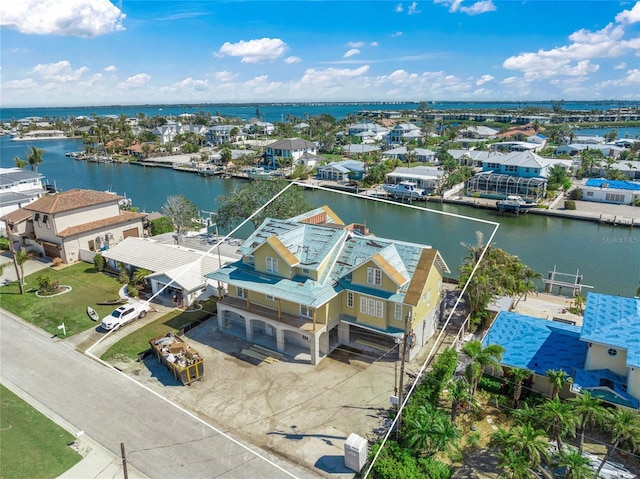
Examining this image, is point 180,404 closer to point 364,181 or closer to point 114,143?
point 364,181

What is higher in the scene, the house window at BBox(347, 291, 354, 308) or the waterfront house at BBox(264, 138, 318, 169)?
the waterfront house at BBox(264, 138, 318, 169)

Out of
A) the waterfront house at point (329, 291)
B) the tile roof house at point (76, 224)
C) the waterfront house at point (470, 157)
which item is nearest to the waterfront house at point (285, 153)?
the waterfront house at point (470, 157)

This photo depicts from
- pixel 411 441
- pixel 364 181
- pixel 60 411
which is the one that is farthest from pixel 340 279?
pixel 364 181

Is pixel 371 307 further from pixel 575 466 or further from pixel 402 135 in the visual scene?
pixel 402 135

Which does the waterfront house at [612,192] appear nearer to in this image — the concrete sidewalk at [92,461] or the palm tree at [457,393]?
the palm tree at [457,393]

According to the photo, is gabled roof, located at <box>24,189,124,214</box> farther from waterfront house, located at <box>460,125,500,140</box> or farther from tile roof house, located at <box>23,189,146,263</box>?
waterfront house, located at <box>460,125,500,140</box>

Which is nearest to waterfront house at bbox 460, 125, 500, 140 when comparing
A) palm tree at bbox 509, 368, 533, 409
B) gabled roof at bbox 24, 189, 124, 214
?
gabled roof at bbox 24, 189, 124, 214
